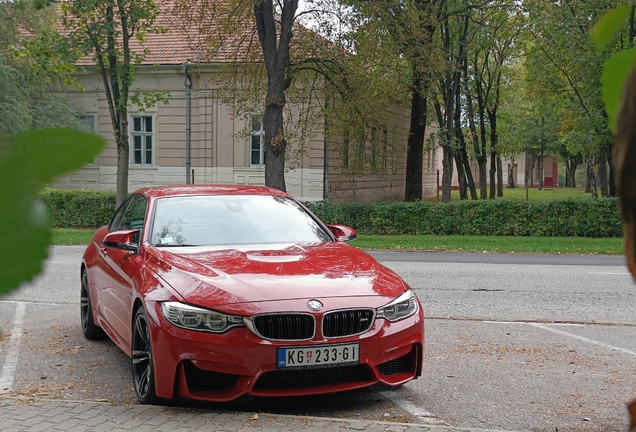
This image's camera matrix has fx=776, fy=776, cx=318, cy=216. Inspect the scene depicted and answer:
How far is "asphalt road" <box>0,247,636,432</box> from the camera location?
5.30 meters

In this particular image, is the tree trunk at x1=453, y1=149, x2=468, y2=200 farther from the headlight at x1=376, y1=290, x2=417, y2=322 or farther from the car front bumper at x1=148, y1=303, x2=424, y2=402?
the car front bumper at x1=148, y1=303, x2=424, y2=402

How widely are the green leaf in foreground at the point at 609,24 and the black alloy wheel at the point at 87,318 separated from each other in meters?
7.42

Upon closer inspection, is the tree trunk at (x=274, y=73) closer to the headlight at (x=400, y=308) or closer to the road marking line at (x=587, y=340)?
the road marking line at (x=587, y=340)

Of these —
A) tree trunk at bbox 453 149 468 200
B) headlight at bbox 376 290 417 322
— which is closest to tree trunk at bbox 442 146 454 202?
tree trunk at bbox 453 149 468 200

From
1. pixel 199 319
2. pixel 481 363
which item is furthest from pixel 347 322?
pixel 481 363

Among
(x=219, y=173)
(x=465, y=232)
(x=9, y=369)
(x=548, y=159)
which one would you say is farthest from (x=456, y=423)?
(x=548, y=159)

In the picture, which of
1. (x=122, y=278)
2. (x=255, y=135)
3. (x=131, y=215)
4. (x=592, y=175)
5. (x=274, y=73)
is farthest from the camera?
(x=592, y=175)

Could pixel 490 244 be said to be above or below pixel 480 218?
below

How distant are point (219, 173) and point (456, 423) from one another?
26.3 metres

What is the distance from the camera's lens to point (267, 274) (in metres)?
5.30

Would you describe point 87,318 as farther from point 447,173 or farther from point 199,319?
point 447,173

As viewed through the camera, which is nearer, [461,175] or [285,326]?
[285,326]

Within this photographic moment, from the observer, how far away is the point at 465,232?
21875mm

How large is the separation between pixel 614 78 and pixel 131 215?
6.85m
